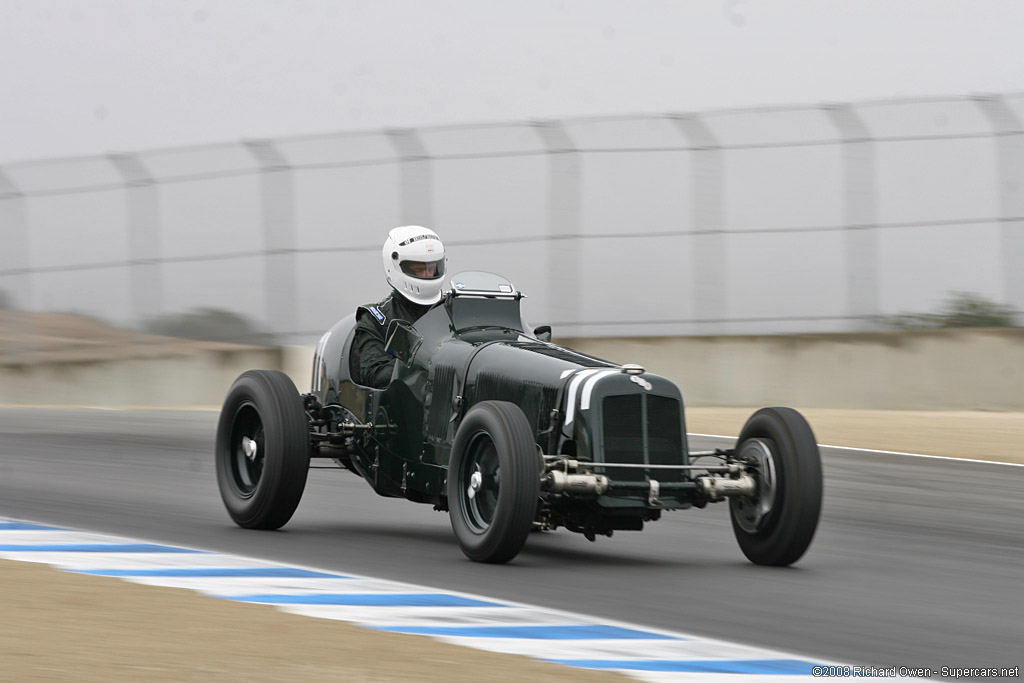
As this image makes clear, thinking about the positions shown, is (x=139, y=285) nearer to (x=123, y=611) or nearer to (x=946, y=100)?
(x=946, y=100)

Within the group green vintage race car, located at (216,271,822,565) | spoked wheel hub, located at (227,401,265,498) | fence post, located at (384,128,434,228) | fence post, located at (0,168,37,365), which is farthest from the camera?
fence post, located at (0,168,37,365)

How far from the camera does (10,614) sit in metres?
5.88

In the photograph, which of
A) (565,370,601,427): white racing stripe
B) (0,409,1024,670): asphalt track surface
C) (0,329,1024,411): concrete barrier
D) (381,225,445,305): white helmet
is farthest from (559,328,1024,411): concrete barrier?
(565,370,601,427): white racing stripe

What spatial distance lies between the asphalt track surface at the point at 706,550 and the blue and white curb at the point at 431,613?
24 cm

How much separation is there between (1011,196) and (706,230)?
3839mm

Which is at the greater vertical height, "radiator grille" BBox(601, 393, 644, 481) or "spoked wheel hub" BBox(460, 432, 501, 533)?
"radiator grille" BBox(601, 393, 644, 481)

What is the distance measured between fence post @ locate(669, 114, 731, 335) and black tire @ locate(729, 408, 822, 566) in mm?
10795


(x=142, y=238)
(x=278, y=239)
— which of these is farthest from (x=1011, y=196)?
(x=142, y=238)

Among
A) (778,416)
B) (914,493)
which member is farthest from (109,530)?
(914,493)

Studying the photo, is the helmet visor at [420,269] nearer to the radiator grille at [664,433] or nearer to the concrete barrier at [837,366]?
the radiator grille at [664,433]

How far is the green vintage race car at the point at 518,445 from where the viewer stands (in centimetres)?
736

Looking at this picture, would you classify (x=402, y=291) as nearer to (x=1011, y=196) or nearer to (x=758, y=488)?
(x=758, y=488)

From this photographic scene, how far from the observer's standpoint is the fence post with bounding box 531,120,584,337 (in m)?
18.5

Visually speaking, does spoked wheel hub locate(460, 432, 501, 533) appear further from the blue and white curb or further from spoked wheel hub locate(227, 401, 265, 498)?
spoked wheel hub locate(227, 401, 265, 498)
